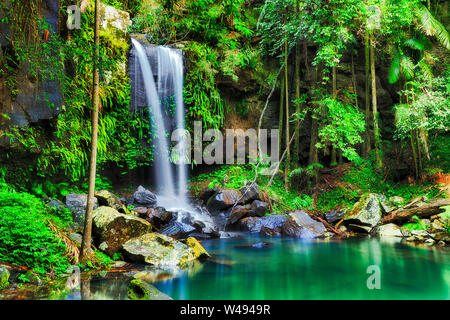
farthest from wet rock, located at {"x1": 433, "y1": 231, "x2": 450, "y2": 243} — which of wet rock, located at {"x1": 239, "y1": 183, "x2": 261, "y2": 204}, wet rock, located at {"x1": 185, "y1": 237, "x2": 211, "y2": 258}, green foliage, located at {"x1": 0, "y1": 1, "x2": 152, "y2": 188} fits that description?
green foliage, located at {"x1": 0, "y1": 1, "x2": 152, "y2": 188}

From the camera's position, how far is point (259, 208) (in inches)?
463

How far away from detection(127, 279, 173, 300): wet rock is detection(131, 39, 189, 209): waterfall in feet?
25.7

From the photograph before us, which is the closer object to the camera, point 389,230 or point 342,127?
point 389,230

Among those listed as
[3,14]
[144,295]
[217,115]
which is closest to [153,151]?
[217,115]

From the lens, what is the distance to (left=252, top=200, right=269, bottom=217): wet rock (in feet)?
38.5

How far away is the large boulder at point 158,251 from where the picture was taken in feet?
21.0

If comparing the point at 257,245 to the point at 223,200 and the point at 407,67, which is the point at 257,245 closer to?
the point at 223,200

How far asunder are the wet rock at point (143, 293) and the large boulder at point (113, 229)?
2.30 meters

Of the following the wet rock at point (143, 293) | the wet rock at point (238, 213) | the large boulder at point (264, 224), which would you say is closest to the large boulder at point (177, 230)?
the wet rock at point (238, 213)

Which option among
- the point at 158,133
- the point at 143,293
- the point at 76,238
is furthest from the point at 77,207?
the point at 158,133

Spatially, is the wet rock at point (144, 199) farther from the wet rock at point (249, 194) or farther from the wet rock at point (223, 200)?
the wet rock at point (249, 194)

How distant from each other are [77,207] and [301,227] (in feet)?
22.4

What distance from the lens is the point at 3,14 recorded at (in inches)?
252

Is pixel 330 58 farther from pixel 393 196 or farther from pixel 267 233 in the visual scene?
pixel 267 233
